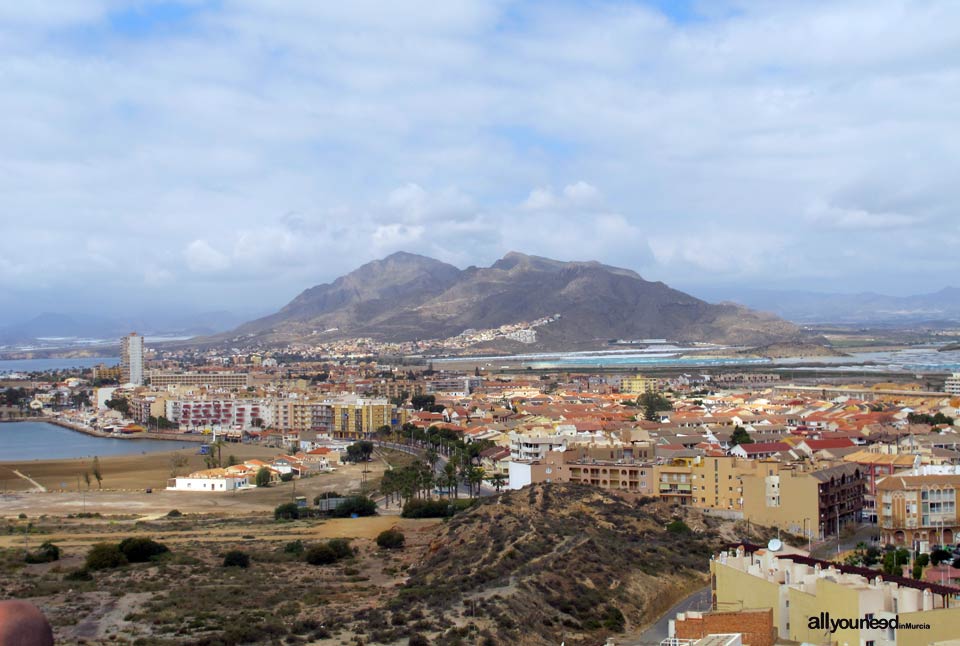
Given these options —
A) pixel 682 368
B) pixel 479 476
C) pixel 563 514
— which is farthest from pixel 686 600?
pixel 682 368

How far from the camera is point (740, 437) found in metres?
52.0

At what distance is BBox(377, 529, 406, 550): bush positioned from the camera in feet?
106

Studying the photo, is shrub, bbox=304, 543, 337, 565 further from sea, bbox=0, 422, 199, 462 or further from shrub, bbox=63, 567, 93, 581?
sea, bbox=0, 422, 199, 462

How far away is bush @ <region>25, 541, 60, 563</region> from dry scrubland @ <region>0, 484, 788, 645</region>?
39 cm

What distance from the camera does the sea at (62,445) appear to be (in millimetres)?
70625

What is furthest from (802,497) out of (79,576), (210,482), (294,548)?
(210,482)

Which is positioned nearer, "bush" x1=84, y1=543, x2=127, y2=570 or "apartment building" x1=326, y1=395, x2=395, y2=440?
"bush" x1=84, y1=543, x2=127, y2=570

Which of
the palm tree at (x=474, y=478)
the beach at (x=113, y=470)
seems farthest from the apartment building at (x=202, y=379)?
the palm tree at (x=474, y=478)

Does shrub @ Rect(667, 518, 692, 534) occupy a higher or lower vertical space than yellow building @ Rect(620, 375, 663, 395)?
lower

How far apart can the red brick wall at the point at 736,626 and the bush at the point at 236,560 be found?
16.5m

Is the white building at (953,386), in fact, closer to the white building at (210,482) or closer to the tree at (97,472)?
the white building at (210,482)

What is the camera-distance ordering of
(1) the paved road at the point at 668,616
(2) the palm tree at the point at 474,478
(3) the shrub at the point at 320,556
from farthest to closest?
(2) the palm tree at the point at 474,478 → (3) the shrub at the point at 320,556 → (1) the paved road at the point at 668,616

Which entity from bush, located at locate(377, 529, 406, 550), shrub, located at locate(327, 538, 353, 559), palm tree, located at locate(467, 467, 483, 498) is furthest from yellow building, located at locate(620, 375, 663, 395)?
shrub, located at locate(327, 538, 353, 559)

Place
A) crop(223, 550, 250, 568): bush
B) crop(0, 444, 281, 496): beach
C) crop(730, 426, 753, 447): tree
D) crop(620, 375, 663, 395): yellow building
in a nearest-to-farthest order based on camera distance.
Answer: crop(223, 550, 250, 568): bush → crop(730, 426, 753, 447): tree → crop(0, 444, 281, 496): beach → crop(620, 375, 663, 395): yellow building
